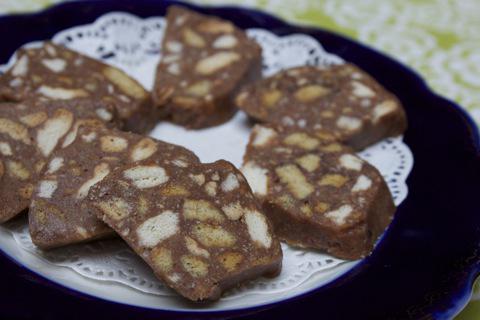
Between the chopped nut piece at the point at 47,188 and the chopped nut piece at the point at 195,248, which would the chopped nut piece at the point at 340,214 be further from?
the chopped nut piece at the point at 47,188

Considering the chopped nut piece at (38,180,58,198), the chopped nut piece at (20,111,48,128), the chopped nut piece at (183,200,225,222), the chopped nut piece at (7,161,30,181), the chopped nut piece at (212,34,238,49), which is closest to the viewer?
the chopped nut piece at (183,200,225,222)

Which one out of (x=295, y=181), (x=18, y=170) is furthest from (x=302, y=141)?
(x=18, y=170)

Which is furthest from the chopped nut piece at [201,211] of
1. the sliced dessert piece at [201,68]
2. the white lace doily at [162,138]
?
the sliced dessert piece at [201,68]

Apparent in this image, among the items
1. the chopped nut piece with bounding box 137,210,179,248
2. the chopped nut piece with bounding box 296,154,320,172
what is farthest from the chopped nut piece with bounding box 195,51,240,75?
the chopped nut piece with bounding box 137,210,179,248

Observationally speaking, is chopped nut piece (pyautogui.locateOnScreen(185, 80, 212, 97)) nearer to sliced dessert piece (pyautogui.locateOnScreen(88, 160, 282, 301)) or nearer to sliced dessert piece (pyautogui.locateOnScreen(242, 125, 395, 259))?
sliced dessert piece (pyautogui.locateOnScreen(242, 125, 395, 259))

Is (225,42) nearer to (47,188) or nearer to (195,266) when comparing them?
(47,188)

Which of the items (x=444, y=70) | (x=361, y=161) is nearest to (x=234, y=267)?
(x=361, y=161)

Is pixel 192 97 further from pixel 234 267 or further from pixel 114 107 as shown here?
pixel 234 267
